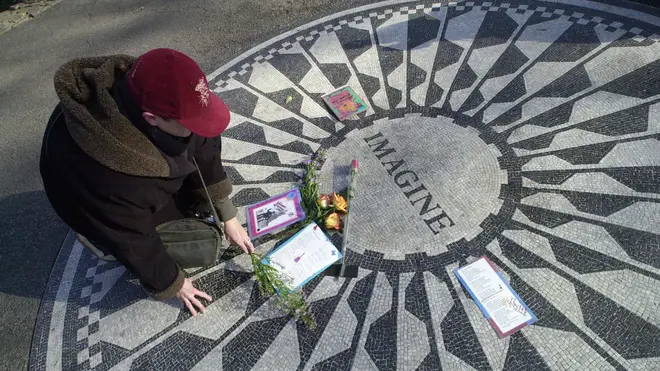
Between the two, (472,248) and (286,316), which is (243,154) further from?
(472,248)

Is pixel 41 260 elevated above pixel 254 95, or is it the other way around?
pixel 254 95

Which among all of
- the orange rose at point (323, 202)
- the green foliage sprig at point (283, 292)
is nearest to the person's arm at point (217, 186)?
the green foliage sprig at point (283, 292)

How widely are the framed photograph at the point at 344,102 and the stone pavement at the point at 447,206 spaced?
0.14m

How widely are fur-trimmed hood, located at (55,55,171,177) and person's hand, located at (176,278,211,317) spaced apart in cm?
137

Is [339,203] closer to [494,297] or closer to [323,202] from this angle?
[323,202]

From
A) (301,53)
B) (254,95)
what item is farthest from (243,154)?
(301,53)

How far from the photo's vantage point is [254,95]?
246 inches

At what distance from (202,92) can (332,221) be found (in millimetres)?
2226

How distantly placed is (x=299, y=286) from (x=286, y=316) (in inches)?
12.1

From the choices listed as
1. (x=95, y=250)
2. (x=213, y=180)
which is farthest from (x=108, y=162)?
(x=95, y=250)

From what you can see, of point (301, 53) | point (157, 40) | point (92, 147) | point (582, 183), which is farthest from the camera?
point (157, 40)

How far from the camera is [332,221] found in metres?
4.60

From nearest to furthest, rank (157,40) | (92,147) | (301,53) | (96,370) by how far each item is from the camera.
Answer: (92,147) < (96,370) < (301,53) < (157,40)

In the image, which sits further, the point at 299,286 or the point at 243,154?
the point at 243,154
